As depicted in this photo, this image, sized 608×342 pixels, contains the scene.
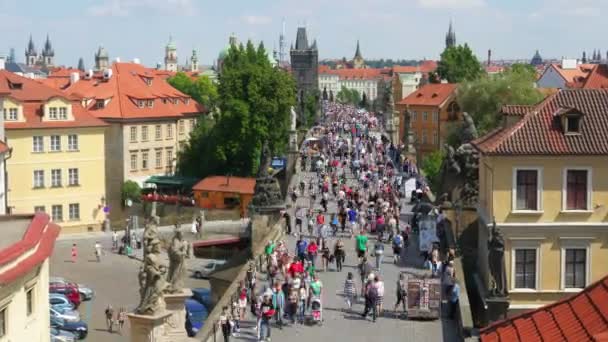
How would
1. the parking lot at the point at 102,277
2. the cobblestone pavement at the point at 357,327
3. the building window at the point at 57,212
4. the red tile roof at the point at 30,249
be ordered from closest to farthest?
1. the red tile roof at the point at 30,249
2. the cobblestone pavement at the point at 357,327
3. the parking lot at the point at 102,277
4. the building window at the point at 57,212

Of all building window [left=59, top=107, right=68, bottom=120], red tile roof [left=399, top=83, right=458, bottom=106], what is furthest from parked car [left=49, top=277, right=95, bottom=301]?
red tile roof [left=399, top=83, right=458, bottom=106]

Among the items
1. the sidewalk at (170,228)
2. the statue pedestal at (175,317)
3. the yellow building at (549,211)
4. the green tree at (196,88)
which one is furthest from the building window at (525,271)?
the green tree at (196,88)

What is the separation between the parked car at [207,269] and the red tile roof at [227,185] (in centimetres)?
1181

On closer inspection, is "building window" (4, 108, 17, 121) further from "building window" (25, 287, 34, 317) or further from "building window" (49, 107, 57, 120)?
"building window" (25, 287, 34, 317)

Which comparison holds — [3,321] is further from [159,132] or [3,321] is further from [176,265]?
[159,132]

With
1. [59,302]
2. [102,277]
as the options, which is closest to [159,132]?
[102,277]

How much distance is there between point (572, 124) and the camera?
1187 inches

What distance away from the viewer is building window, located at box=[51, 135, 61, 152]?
55094 mm

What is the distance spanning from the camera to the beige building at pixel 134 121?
66562 millimetres

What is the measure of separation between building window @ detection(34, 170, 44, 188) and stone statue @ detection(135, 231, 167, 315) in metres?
38.7

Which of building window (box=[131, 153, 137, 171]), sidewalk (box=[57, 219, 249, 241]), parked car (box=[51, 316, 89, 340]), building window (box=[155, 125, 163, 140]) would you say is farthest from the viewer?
building window (box=[155, 125, 163, 140])

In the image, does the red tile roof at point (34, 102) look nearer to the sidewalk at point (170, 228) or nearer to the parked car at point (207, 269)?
the sidewalk at point (170, 228)

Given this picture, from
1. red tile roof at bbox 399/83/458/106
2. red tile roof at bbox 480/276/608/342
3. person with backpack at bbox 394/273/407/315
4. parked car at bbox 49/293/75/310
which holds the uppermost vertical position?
red tile roof at bbox 399/83/458/106

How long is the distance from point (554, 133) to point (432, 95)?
59.1 metres
